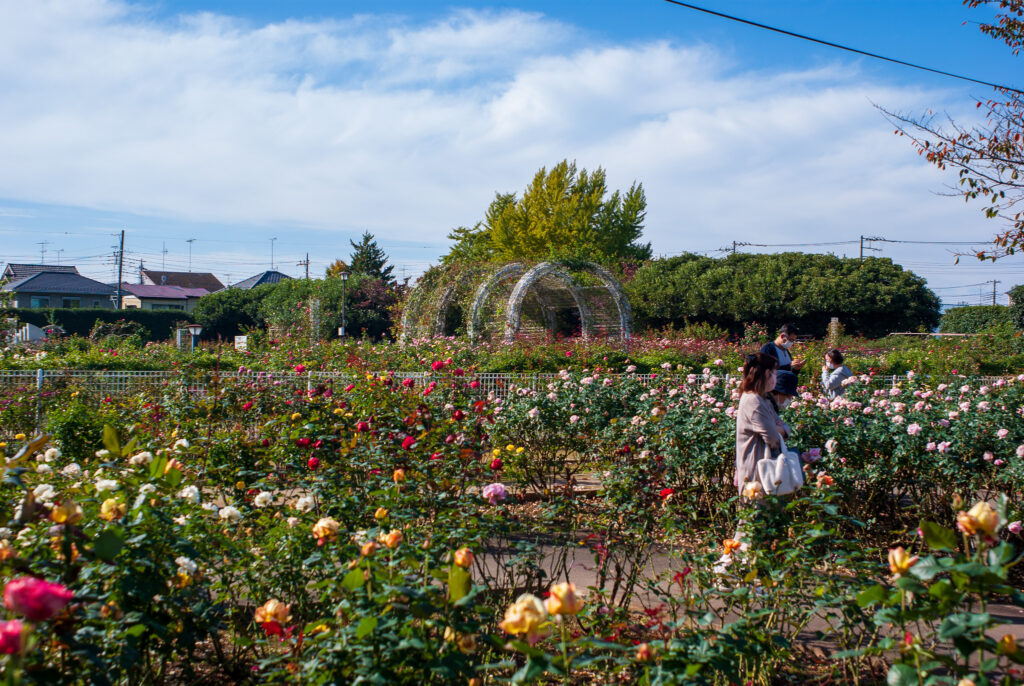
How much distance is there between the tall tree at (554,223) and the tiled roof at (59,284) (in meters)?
34.7

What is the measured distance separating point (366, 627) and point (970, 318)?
30.1 meters

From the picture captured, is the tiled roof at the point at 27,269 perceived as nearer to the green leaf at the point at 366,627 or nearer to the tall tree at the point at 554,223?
the tall tree at the point at 554,223

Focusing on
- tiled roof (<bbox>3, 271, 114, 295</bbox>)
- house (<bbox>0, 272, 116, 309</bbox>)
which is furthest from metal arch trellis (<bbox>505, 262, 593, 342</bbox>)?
tiled roof (<bbox>3, 271, 114, 295</bbox>)

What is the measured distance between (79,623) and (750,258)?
951 inches

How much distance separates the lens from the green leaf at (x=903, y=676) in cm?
144

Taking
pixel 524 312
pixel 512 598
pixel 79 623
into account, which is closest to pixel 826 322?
pixel 524 312

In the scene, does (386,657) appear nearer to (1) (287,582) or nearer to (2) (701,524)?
(1) (287,582)

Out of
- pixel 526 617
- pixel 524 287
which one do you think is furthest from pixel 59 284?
pixel 526 617

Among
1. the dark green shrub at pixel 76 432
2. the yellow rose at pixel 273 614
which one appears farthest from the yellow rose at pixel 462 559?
the dark green shrub at pixel 76 432

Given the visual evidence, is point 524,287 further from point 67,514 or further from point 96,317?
point 96,317

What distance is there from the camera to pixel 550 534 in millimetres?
4336

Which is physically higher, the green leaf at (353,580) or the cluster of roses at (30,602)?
the cluster of roses at (30,602)

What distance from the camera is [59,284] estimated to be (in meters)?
51.6

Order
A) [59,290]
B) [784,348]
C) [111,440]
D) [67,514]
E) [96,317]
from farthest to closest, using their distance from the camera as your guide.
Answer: [59,290] < [96,317] < [784,348] < [111,440] < [67,514]
